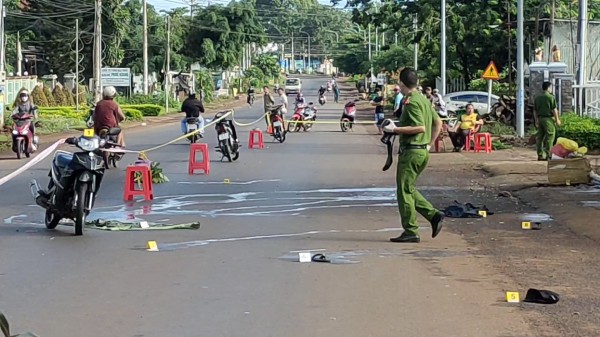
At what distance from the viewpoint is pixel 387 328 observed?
7086mm

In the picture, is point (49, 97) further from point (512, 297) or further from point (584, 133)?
point (512, 297)

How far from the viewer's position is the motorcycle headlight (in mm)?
12094

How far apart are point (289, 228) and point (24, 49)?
61986 mm

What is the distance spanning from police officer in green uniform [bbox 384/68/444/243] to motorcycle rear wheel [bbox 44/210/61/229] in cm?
422

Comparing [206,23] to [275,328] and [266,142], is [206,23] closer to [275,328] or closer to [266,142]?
[266,142]

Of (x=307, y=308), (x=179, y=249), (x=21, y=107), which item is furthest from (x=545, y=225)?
(x=21, y=107)

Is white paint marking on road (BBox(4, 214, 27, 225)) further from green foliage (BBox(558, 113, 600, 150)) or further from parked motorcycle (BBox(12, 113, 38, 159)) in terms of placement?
green foliage (BBox(558, 113, 600, 150))

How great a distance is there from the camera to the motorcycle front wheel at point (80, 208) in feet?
38.2

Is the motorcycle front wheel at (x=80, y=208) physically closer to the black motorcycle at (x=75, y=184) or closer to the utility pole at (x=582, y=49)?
the black motorcycle at (x=75, y=184)

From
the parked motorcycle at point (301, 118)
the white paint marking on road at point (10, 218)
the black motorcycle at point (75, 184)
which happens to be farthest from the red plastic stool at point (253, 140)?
the black motorcycle at point (75, 184)

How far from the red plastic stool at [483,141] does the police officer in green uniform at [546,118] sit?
14.2 feet

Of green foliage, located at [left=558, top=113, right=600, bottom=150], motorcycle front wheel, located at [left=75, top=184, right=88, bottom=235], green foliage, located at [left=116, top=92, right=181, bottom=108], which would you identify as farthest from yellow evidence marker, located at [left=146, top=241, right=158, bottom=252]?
green foliage, located at [left=116, top=92, right=181, bottom=108]

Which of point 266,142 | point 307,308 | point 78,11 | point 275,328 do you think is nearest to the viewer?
point 275,328

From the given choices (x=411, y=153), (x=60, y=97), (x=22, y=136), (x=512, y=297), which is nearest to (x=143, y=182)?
(x=411, y=153)
